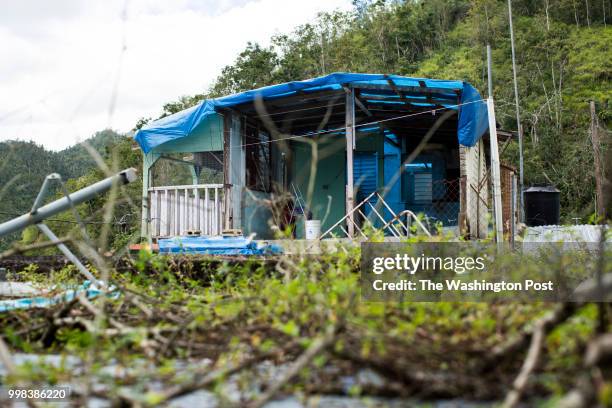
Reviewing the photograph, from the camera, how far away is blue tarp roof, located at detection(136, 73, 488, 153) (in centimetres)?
880

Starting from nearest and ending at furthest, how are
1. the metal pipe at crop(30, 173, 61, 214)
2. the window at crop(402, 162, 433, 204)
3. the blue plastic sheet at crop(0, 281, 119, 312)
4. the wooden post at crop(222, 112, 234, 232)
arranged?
the blue plastic sheet at crop(0, 281, 119, 312) < the metal pipe at crop(30, 173, 61, 214) < the wooden post at crop(222, 112, 234, 232) < the window at crop(402, 162, 433, 204)

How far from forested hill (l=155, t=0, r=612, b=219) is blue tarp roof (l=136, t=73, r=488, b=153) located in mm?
11775

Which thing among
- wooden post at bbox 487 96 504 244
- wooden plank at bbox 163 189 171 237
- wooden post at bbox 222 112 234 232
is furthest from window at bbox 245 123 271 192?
wooden post at bbox 487 96 504 244

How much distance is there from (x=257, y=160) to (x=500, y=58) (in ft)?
76.2

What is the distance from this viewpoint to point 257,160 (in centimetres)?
1177

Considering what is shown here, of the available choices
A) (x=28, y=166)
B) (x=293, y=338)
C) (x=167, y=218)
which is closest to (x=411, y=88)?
(x=167, y=218)

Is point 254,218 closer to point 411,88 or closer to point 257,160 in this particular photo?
point 257,160

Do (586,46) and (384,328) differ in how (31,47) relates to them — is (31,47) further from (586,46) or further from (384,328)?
(586,46)

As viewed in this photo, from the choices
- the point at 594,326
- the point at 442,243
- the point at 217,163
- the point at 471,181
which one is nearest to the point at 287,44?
the point at 217,163

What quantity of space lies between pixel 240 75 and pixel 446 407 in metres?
27.0

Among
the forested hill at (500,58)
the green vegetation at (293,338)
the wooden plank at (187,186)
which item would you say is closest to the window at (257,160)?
the wooden plank at (187,186)

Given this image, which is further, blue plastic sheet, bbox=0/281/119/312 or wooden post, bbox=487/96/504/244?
wooden post, bbox=487/96/504/244

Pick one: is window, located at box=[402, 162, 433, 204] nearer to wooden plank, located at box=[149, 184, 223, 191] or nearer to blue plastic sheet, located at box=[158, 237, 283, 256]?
wooden plank, located at box=[149, 184, 223, 191]

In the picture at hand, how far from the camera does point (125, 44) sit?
236cm
